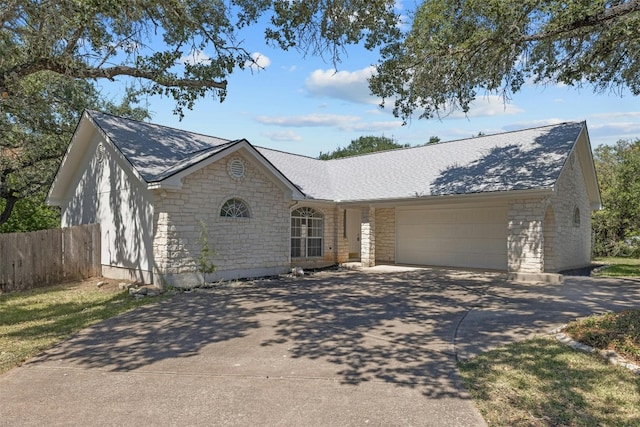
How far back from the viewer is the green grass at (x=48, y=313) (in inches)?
256

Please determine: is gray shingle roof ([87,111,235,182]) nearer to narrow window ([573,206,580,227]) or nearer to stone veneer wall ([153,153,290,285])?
stone veneer wall ([153,153,290,285])

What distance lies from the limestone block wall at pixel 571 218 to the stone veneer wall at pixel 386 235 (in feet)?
21.8

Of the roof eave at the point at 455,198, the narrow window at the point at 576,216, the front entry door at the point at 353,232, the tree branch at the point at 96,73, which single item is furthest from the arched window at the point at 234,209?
the narrow window at the point at 576,216

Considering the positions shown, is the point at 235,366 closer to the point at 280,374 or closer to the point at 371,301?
the point at 280,374

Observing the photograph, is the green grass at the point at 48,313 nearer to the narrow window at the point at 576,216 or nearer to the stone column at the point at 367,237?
the stone column at the point at 367,237

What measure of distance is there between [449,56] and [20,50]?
11492 millimetres

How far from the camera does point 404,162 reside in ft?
61.2

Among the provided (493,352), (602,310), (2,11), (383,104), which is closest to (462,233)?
(383,104)

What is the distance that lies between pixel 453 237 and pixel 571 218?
14.3 ft

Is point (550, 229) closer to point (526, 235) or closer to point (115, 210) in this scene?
point (526, 235)

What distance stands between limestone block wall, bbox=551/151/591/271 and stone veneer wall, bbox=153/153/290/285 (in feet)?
31.2

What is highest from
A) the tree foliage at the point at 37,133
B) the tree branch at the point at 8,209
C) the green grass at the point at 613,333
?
the tree foliage at the point at 37,133

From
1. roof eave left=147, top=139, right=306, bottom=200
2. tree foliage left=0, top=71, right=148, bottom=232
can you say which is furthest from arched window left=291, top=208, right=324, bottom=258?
tree foliage left=0, top=71, right=148, bottom=232

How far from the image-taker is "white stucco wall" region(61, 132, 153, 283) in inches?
474
